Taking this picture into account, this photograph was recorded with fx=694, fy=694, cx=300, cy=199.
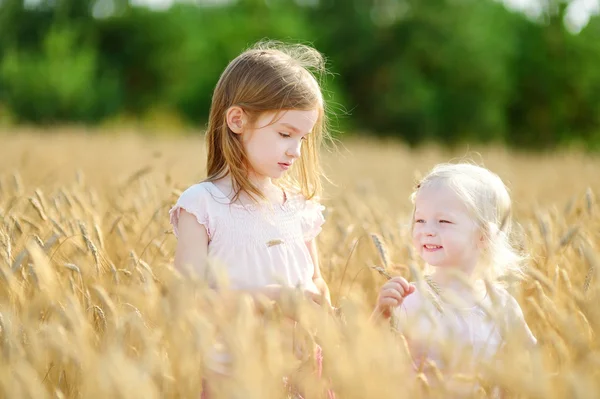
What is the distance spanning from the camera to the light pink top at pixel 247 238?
1972 millimetres

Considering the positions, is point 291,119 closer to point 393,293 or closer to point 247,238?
point 247,238

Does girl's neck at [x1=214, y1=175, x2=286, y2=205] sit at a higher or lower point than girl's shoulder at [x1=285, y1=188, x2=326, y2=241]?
higher

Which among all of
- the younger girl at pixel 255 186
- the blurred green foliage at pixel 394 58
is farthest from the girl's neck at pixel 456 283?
the blurred green foliage at pixel 394 58

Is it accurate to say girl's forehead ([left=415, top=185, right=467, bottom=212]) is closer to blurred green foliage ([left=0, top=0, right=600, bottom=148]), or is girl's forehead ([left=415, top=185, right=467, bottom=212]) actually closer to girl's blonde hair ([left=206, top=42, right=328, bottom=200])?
girl's blonde hair ([left=206, top=42, right=328, bottom=200])

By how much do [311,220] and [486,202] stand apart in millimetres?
537

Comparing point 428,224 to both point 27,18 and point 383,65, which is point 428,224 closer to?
point 27,18

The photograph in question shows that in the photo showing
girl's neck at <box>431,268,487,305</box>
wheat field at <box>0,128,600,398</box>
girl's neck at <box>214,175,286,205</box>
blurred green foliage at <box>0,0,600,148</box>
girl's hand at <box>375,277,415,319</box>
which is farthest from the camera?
blurred green foliage at <box>0,0,600,148</box>

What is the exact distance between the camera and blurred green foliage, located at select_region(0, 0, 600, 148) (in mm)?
23969

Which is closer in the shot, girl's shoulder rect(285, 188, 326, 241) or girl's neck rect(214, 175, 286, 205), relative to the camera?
girl's neck rect(214, 175, 286, 205)

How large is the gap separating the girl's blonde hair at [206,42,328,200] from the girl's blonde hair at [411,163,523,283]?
40cm

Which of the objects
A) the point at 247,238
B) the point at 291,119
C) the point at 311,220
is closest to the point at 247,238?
the point at 247,238

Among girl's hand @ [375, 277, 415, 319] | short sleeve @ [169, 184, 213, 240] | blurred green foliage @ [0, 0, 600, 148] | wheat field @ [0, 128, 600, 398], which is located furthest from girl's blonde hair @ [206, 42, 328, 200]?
blurred green foliage @ [0, 0, 600, 148]

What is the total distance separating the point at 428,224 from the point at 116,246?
3.93ft

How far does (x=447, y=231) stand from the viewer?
1947mm
